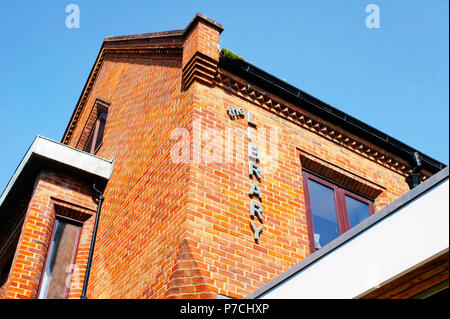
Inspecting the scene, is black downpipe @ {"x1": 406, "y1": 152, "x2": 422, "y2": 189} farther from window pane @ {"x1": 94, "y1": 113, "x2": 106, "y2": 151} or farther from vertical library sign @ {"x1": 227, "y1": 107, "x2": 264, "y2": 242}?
window pane @ {"x1": 94, "y1": 113, "x2": 106, "y2": 151}

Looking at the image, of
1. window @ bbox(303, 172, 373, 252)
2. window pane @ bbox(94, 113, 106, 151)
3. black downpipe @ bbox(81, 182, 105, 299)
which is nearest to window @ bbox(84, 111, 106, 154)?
window pane @ bbox(94, 113, 106, 151)

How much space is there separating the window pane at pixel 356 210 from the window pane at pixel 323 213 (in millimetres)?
460

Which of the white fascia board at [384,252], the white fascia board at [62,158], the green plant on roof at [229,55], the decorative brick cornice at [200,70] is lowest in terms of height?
the white fascia board at [384,252]

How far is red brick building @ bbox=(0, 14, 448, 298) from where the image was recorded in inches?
269

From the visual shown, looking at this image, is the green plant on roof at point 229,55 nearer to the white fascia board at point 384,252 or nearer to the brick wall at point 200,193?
the brick wall at point 200,193

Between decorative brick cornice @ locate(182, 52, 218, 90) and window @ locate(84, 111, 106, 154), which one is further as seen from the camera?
window @ locate(84, 111, 106, 154)

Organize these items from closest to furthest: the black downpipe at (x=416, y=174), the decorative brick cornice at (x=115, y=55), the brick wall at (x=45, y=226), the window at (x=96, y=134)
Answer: the brick wall at (x=45, y=226) → the decorative brick cornice at (x=115, y=55) → the black downpipe at (x=416, y=174) → the window at (x=96, y=134)

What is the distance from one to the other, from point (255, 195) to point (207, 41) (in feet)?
10.0

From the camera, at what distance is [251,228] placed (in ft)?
23.5

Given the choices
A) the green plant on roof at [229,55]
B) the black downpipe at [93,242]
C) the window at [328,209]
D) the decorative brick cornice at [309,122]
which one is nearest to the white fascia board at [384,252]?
the window at [328,209]

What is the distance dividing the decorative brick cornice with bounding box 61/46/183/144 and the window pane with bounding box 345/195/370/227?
4.56m

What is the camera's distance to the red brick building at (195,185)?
6.82 m
